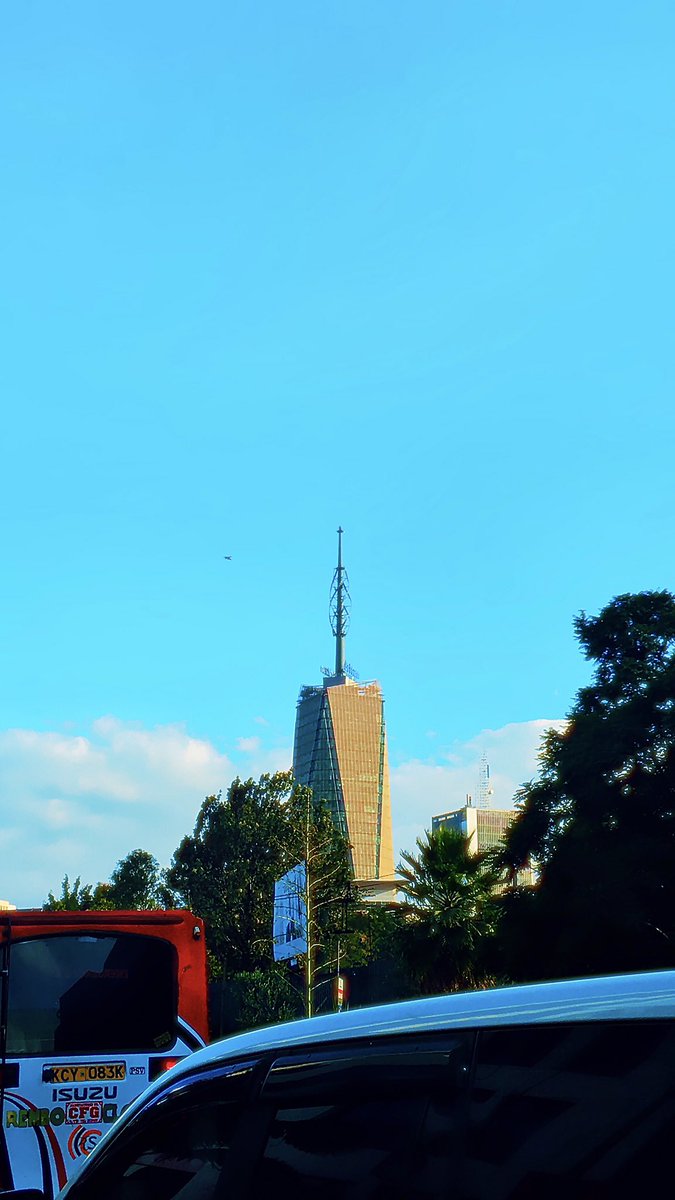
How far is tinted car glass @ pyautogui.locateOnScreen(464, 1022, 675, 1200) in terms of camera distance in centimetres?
211

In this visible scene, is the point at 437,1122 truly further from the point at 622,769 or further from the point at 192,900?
the point at 192,900

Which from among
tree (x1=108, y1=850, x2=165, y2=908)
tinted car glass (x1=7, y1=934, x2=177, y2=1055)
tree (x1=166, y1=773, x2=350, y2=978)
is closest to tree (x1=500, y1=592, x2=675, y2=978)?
tinted car glass (x1=7, y1=934, x2=177, y2=1055)

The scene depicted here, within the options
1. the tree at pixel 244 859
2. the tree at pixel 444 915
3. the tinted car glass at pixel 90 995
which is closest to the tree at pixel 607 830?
the tree at pixel 444 915

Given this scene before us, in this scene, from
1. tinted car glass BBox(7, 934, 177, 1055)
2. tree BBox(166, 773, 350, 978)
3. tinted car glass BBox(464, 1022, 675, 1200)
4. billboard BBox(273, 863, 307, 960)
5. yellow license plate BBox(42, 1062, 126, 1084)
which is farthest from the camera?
tree BBox(166, 773, 350, 978)

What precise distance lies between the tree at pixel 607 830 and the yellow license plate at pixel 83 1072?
24899mm

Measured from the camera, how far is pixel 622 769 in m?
37.2

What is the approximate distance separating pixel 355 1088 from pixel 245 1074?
1.28 feet

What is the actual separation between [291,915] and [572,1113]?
60.9 meters

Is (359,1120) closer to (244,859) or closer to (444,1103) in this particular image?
(444,1103)

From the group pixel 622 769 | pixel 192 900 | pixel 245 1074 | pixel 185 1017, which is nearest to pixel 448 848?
pixel 622 769

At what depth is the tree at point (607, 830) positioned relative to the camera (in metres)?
34.7

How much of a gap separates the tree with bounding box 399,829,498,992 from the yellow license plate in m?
26.0

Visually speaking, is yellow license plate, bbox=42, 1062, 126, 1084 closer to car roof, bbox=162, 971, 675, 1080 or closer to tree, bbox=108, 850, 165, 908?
car roof, bbox=162, 971, 675, 1080

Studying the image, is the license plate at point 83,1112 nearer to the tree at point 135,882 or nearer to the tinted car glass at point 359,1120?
the tinted car glass at point 359,1120
